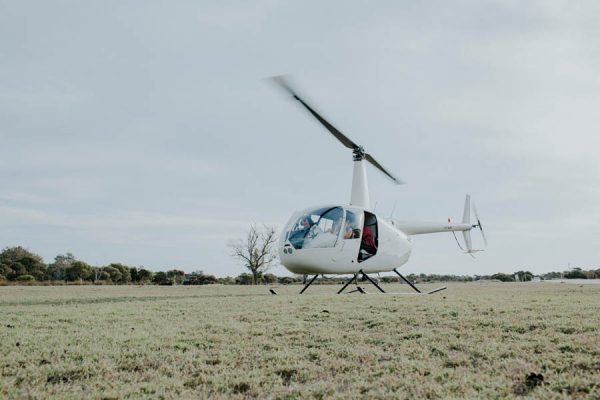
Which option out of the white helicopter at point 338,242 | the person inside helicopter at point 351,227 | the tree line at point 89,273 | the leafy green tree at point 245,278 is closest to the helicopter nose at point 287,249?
the white helicopter at point 338,242

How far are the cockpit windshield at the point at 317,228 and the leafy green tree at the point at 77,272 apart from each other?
3897cm

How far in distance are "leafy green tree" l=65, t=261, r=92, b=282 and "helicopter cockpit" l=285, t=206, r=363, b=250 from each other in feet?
127

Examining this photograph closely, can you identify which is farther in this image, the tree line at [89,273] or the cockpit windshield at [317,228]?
the tree line at [89,273]

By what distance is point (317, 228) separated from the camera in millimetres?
14891

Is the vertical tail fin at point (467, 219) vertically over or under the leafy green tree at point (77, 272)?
over

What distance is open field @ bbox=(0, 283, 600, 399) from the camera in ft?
12.0

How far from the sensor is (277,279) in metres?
49.7

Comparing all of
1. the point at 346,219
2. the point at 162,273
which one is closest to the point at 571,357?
the point at 346,219

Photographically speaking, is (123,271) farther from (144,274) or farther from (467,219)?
(467,219)

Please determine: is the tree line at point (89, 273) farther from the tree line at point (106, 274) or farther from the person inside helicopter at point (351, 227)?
the person inside helicopter at point (351, 227)

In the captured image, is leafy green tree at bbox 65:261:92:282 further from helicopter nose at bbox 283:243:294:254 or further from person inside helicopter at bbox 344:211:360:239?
person inside helicopter at bbox 344:211:360:239

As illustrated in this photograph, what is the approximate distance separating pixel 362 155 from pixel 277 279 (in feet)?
111

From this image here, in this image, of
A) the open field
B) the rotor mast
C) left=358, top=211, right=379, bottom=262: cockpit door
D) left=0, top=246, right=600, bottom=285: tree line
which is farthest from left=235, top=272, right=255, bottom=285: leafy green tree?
the open field

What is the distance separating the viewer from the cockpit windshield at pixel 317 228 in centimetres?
1487
